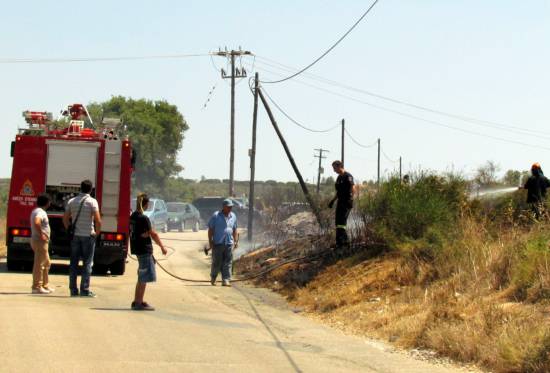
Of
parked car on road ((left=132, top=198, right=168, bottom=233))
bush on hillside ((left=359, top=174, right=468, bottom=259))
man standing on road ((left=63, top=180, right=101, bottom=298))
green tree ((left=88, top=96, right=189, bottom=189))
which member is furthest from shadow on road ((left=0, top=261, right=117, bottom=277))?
green tree ((left=88, top=96, right=189, bottom=189))

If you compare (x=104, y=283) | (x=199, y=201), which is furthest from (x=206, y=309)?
(x=199, y=201)

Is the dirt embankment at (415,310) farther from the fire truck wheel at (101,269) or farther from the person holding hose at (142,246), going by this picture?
the fire truck wheel at (101,269)

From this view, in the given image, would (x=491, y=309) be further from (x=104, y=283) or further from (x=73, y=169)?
(x=73, y=169)

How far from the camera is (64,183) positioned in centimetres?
1972

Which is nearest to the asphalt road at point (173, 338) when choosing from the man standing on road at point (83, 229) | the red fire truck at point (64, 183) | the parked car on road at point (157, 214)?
the man standing on road at point (83, 229)

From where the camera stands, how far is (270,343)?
1149cm

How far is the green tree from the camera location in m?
76.9

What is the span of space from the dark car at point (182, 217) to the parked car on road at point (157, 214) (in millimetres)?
2409

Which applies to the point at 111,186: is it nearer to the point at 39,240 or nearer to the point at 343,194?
the point at 39,240

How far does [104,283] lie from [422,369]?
9662mm

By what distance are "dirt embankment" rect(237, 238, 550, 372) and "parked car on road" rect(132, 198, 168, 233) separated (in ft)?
57.1

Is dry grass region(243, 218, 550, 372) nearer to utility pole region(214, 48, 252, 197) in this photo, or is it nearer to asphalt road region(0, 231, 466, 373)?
asphalt road region(0, 231, 466, 373)

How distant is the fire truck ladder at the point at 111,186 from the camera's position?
1970cm

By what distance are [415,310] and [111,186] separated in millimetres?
8646
